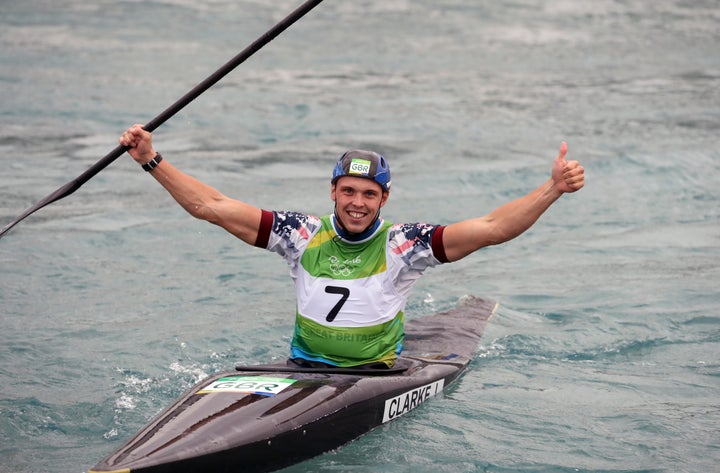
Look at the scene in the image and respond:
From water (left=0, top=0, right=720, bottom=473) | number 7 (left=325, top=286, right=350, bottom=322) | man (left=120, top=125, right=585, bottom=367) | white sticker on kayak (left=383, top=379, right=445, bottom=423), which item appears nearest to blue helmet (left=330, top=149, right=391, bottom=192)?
man (left=120, top=125, right=585, bottom=367)

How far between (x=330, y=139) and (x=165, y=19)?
1037 centimetres

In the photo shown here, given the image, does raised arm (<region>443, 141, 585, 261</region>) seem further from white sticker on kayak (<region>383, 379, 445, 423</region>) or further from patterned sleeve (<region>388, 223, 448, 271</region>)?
white sticker on kayak (<region>383, 379, 445, 423</region>)

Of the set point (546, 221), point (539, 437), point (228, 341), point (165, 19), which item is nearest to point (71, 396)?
point (228, 341)

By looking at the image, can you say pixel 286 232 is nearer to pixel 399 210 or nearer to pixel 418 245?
pixel 418 245

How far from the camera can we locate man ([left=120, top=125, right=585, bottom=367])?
6020 mm

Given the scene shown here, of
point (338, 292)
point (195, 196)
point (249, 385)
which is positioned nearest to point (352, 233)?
point (338, 292)

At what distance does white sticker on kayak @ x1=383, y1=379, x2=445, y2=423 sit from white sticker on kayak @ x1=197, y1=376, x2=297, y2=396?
2.19 ft

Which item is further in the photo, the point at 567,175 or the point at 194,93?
the point at 194,93

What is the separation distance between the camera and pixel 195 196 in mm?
5996

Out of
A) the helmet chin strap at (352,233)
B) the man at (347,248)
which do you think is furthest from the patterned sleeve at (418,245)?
the helmet chin strap at (352,233)

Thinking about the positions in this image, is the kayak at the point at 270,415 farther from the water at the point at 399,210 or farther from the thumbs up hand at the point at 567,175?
the thumbs up hand at the point at 567,175

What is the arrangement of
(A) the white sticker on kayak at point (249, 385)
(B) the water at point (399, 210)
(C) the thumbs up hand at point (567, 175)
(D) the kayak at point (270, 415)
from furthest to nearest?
(B) the water at point (399, 210)
(A) the white sticker on kayak at point (249, 385)
(C) the thumbs up hand at point (567, 175)
(D) the kayak at point (270, 415)

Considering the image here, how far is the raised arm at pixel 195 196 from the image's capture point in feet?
19.3

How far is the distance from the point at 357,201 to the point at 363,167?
0.20m
